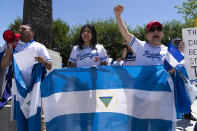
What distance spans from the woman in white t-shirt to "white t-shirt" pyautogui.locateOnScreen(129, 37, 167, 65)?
565 mm

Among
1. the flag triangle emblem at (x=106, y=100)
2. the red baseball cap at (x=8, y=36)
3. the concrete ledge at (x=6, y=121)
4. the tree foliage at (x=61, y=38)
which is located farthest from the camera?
the tree foliage at (x=61, y=38)

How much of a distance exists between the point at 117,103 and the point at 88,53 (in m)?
0.85

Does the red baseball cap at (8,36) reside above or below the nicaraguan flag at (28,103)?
above

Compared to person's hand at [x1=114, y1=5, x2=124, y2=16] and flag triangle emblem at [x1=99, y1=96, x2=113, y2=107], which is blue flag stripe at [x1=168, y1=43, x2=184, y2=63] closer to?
person's hand at [x1=114, y1=5, x2=124, y2=16]

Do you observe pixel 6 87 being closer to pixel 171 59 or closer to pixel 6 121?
pixel 6 121

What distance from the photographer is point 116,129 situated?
2293mm

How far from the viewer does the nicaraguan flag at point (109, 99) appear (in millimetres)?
2283

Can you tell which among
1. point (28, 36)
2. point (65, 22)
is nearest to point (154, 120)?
point (28, 36)

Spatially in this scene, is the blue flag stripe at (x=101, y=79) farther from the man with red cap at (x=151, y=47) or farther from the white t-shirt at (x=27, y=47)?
the white t-shirt at (x=27, y=47)

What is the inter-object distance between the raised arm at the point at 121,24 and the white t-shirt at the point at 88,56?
19.8 inches

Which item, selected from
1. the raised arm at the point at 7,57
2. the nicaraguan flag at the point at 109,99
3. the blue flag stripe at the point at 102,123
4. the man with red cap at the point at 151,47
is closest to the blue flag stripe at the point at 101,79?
the nicaraguan flag at the point at 109,99

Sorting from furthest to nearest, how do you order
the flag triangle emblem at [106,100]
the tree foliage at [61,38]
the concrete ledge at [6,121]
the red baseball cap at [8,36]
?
the tree foliage at [61,38] → the concrete ledge at [6,121] → the red baseball cap at [8,36] → the flag triangle emblem at [106,100]

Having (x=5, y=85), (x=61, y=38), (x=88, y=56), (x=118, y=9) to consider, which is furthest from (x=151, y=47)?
(x=61, y=38)

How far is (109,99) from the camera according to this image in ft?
7.66
